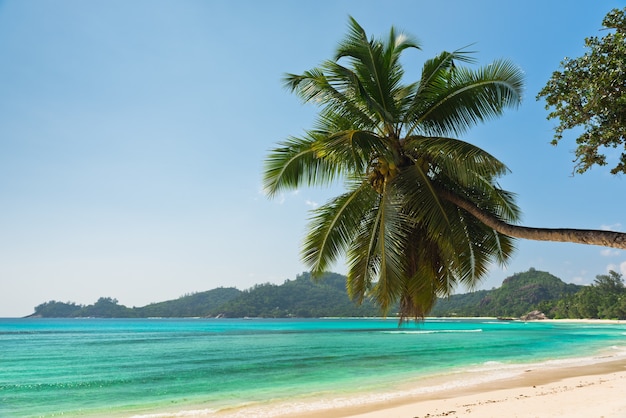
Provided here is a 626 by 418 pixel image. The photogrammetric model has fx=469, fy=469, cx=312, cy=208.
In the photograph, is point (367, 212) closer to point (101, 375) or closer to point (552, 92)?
point (552, 92)

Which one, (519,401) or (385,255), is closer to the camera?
(385,255)

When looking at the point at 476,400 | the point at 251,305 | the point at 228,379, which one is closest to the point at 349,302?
the point at 251,305

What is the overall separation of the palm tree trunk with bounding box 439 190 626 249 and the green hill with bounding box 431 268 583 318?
119730mm

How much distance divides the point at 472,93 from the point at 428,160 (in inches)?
49.8

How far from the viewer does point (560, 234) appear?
5.63 m

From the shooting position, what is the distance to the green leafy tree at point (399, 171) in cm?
732

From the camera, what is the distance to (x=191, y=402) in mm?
14516

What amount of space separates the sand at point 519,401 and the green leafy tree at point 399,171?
13.4 feet

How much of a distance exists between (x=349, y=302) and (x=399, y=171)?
396 ft

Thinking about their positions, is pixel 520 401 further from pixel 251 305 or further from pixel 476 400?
pixel 251 305

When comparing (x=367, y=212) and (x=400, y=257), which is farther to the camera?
(x=367, y=212)

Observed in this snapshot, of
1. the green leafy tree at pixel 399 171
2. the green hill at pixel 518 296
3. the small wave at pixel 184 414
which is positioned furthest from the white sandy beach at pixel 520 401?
the green hill at pixel 518 296

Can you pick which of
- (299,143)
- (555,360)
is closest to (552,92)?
(299,143)

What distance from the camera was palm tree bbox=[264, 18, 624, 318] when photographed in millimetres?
7309
